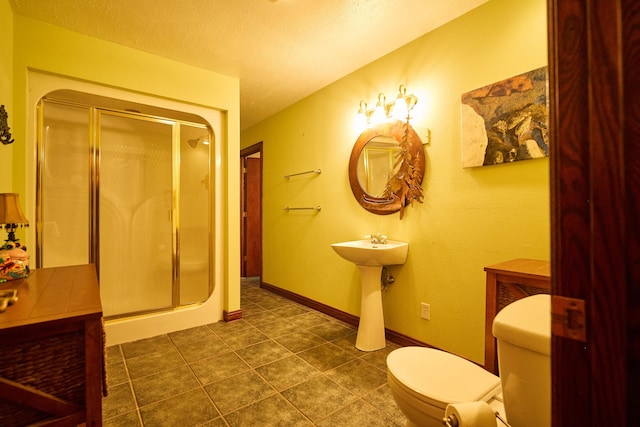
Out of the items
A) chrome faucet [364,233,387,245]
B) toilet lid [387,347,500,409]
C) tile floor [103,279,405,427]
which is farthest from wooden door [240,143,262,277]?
toilet lid [387,347,500,409]

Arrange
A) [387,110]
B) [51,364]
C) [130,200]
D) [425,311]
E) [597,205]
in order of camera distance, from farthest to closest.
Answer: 1. [130,200]
2. [387,110]
3. [425,311]
4. [51,364]
5. [597,205]

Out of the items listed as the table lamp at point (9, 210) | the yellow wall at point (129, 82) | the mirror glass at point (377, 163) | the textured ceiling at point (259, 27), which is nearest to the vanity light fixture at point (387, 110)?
the mirror glass at point (377, 163)

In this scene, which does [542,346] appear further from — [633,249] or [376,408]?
[376,408]

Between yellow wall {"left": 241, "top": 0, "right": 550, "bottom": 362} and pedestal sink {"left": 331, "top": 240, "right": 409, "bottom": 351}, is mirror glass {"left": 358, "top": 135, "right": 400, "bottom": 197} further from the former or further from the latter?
pedestal sink {"left": 331, "top": 240, "right": 409, "bottom": 351}

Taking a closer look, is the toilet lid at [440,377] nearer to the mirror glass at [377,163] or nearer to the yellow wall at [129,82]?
the mirror glass at [377,163]

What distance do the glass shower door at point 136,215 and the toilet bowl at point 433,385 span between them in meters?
2.43

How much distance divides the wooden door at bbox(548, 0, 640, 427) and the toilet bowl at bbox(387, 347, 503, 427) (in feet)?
2.41

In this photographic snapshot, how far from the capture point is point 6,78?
1.87m

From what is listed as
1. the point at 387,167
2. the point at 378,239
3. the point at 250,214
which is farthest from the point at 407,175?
the point at 250,214

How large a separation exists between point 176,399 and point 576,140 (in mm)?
2131

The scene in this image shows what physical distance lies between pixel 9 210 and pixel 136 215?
5.00ft

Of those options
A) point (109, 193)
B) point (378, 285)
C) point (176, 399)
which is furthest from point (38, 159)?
point (378, 285)

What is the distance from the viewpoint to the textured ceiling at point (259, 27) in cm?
194

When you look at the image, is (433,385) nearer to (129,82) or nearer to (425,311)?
(425,311)
